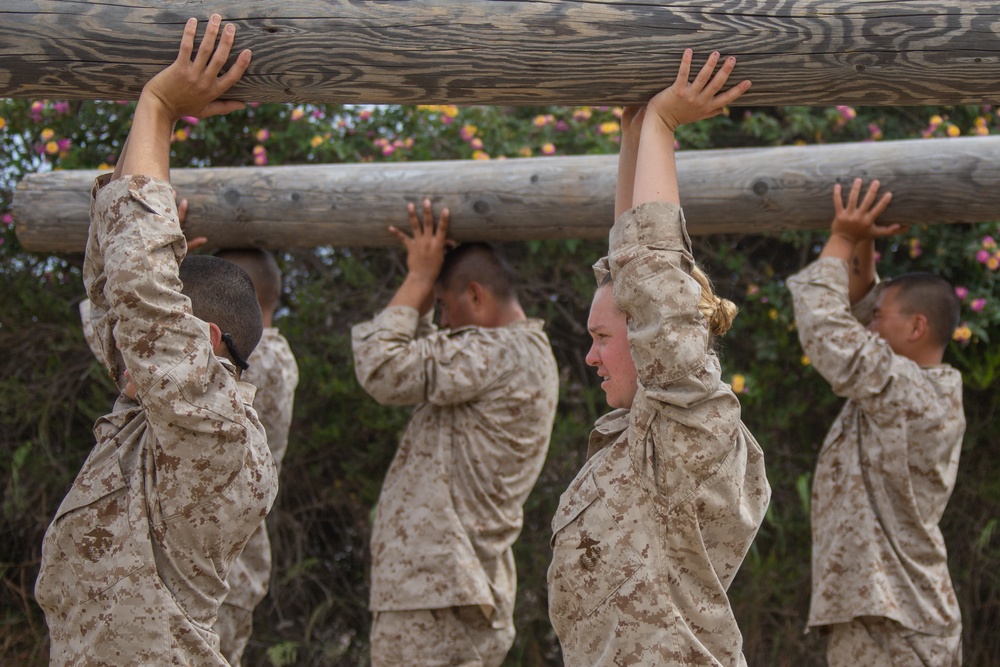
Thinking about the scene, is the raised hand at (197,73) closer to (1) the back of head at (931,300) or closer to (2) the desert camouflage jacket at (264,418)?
(2) the desert camouflage jacket at (264,418)

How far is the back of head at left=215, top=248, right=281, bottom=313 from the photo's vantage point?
481 centimetres

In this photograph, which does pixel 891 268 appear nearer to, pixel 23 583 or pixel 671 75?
pixel 671 75

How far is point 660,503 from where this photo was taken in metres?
2.69

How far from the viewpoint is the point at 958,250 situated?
5.85m

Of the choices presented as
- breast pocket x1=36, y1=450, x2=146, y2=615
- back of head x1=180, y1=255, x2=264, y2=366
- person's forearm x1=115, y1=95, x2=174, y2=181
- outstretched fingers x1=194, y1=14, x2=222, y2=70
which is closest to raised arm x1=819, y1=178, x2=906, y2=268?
back of head x1=180, y1=255, x2=264, y2=366

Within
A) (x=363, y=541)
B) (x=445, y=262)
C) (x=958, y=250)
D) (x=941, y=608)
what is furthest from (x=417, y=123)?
(x=941, y=608)

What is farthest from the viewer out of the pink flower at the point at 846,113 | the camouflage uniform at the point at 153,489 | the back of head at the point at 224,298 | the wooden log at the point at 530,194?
the pink flower at the point at 846,113

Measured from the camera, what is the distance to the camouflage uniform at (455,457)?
4.50 metres

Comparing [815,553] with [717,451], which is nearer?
[717,451]

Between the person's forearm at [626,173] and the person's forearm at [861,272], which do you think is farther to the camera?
the person's forearm at [861,272]

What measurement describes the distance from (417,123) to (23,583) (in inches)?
128

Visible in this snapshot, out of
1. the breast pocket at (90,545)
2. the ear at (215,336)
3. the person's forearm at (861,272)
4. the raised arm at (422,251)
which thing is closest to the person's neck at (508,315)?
the raised arm at (422,251)

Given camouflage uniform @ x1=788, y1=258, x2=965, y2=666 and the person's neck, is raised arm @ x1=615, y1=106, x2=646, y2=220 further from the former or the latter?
the person's neck

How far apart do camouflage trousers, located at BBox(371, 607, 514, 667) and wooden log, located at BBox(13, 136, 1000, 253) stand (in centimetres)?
153
